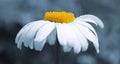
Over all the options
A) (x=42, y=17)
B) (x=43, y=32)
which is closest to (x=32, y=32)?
(x=43, y=32)

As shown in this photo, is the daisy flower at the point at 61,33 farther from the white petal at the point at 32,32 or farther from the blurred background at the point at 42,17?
the blurred background at the point at 42,17

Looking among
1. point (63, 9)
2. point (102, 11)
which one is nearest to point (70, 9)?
point (63, 9)

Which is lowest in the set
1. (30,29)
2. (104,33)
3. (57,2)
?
(30,29)

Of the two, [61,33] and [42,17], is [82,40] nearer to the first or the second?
[61,33]

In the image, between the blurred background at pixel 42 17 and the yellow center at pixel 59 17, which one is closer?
the yellow center at pixel 59 17

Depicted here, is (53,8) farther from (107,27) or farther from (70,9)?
(107,27)

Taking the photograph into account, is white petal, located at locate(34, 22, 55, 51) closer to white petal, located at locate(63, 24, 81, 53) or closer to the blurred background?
white petal, located at locate(63, 24, 81, 53)

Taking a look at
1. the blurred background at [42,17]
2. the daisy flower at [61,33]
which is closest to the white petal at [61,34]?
the daisy flower at [61,33]

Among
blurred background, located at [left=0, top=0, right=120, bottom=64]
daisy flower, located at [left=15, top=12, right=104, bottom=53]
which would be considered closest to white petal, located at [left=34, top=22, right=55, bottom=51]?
daisy flower, located at [left=15, top=12, right=104, bottom=53]
